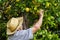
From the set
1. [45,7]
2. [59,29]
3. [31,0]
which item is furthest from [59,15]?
[59,29]

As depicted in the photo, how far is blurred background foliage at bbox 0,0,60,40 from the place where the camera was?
400 cm

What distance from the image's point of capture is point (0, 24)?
4707 mm

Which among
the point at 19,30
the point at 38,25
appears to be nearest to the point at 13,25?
the point at 19,30

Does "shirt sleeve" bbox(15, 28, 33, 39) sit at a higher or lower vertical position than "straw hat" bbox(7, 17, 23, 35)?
lower

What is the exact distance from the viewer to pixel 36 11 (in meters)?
4.00

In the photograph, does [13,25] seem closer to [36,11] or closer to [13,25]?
[13,25]

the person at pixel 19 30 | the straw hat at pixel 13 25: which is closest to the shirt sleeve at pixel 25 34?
the person at pixel 19 30

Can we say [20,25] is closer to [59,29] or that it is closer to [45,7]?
[45,7]

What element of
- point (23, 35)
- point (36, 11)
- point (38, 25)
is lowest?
point (23, 35)

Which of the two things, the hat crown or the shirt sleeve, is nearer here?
the shirt sleeve

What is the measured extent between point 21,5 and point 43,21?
0.49 m

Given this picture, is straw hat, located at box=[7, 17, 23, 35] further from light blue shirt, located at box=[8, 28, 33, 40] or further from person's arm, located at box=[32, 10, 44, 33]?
person's arm, located at box=[32, 10, 44, 33]

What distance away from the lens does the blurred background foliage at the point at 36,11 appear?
3998mm

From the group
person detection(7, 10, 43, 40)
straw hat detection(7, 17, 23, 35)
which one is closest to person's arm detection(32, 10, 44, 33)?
person detection(7, 10, 43, 40)
